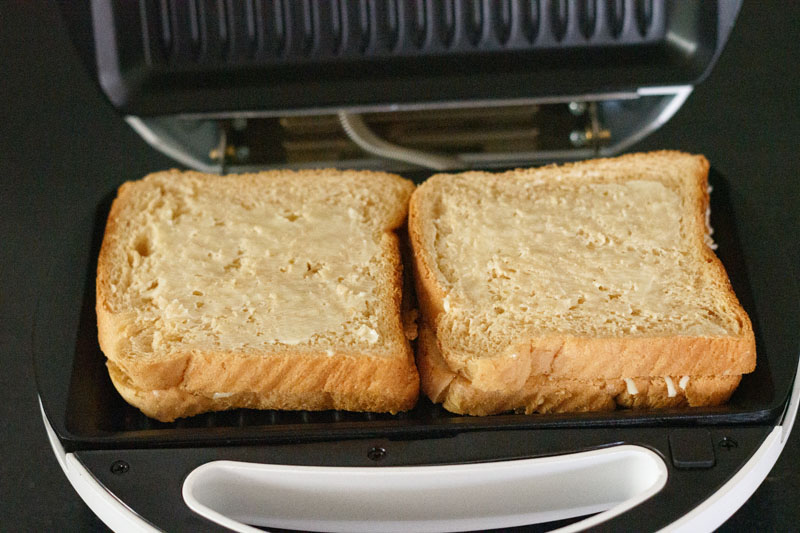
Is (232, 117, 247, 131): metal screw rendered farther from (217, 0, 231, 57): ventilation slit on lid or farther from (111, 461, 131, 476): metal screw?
(111, 461, 131, 476): metal screw

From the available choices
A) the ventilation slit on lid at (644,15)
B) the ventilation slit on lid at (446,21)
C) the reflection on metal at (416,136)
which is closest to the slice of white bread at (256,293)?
the reflection on metal at (416,136)

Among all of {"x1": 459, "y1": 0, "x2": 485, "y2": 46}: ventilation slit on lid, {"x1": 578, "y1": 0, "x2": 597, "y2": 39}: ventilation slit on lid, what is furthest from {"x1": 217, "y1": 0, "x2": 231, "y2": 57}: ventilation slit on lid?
{"x1": 578, "y1": 0, "x2": 597, "y2": 39}: ventilation slit on lid

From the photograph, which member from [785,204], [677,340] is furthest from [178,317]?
[785,204]

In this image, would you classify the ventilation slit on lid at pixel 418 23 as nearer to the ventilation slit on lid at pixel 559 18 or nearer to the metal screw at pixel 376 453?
the ventilation slit on lid at pixel 559 18

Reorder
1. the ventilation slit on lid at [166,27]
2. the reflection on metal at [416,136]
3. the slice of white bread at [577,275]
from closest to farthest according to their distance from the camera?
1. the slice of white bread at [577,275]
2. the ventilation slit on lid at [166,27]
3. the reflection on metal at [416,136]

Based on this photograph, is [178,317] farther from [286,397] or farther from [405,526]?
[405,526]
